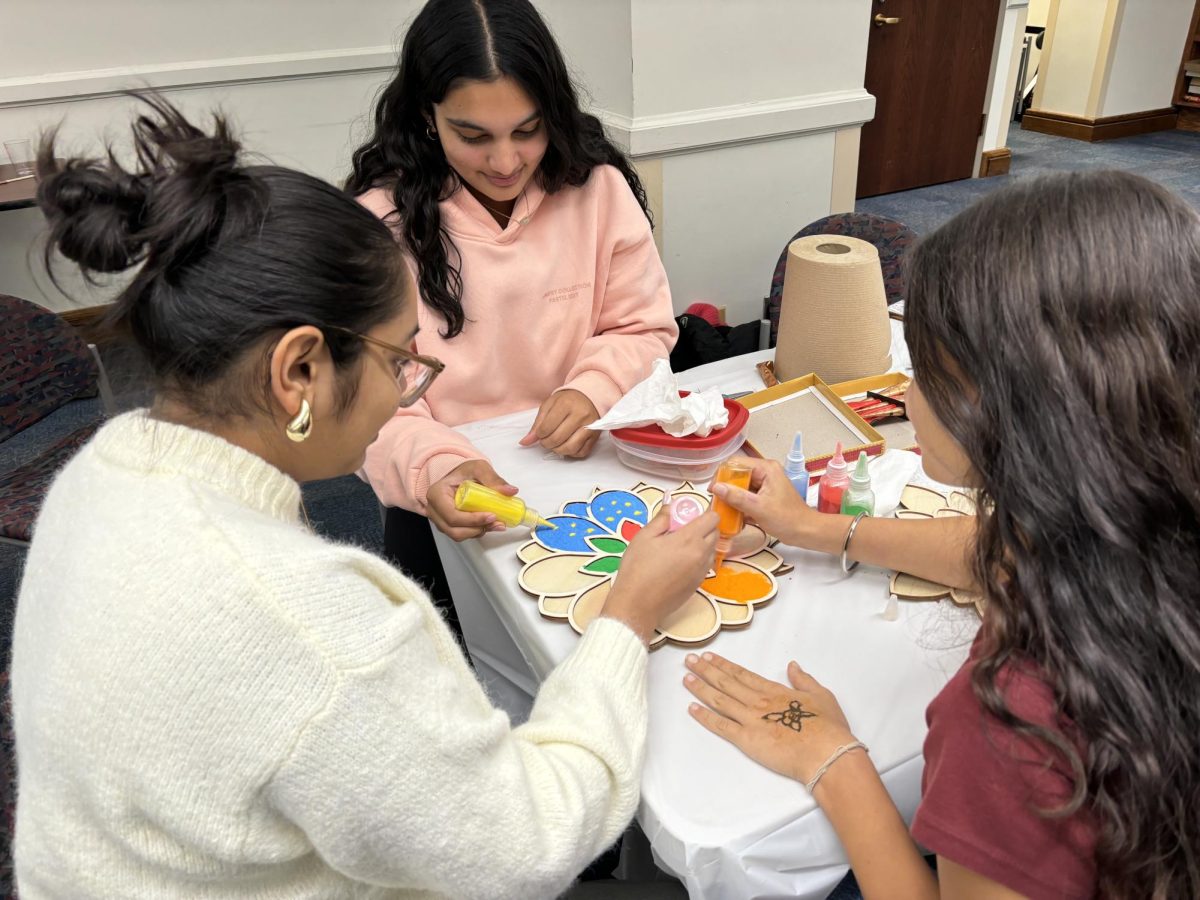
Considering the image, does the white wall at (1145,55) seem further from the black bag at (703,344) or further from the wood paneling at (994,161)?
the black bag at (703,344)

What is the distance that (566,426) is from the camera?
1217 mm

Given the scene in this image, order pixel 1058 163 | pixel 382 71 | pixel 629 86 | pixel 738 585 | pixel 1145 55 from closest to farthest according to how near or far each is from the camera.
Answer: pixel 738 585 → pixel 629 86 → pixel 382 71 → pixel 1058 163 → pixel 1145 55

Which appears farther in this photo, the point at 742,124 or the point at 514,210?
the point at 742,124

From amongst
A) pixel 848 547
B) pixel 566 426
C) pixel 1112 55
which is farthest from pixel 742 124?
pixel 1112 55

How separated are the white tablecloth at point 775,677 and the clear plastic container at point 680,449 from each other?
0.02 meters

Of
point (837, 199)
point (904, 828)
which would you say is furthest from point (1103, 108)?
point (904, 828)

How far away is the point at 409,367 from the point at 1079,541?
0.64 meters

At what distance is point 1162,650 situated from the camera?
22.9 inches

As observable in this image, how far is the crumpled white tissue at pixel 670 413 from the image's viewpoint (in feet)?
3.74

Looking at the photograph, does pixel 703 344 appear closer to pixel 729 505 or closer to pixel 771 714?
pixel 729 505

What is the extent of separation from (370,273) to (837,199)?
96.0 inches

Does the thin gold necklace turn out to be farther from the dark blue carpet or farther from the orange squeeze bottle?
the dark blue carpet

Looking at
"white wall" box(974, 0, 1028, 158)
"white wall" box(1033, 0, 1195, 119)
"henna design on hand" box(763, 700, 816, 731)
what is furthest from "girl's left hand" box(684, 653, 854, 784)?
"white wall" box(1033, 0, 1195, 119)

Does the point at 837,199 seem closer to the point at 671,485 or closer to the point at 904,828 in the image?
the point at 671,485
